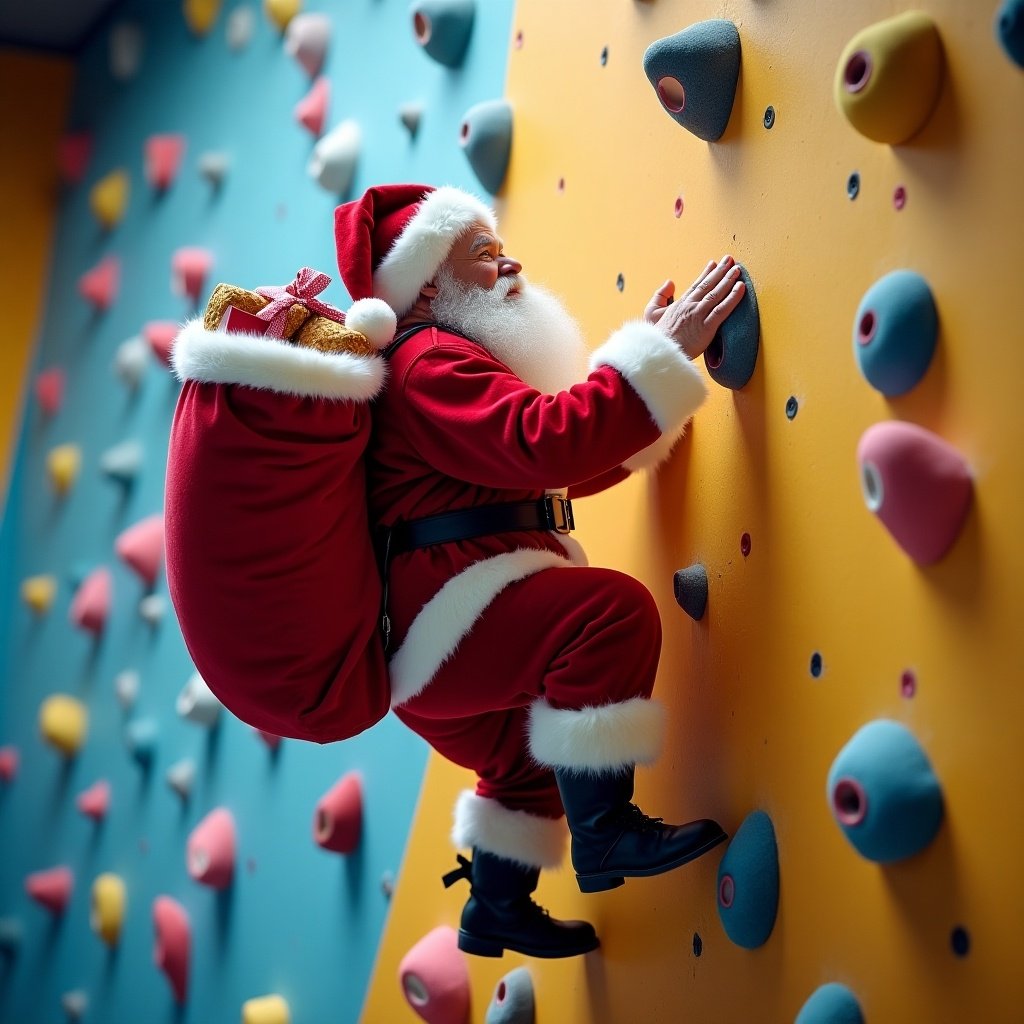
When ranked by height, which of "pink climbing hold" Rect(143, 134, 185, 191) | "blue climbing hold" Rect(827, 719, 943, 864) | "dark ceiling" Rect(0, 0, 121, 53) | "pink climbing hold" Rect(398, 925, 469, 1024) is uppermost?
"dark ceiling" Rect(0, 0, 121, 53)

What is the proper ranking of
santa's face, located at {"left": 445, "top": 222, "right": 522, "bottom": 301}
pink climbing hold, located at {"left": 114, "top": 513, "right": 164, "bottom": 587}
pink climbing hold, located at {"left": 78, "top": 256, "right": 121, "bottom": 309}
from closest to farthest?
santa's face, located at {"left": 445, "top": 222, "right": 522, "bottom": 301} < pink climbing hold, located at {"left": 114, "top": 513, "right": 164, "bottom": 587} < pink climbing hold, located at {"left": 78, "top": 256, "right": 121, "bottom": 309}

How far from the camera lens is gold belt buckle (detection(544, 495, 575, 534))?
142 centimetres

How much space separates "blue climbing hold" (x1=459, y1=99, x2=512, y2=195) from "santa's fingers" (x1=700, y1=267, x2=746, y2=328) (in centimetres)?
61

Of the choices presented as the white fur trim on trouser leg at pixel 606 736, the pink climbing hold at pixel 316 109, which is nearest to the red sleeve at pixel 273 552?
the white fur trim on trouser leg at pixel 606 736

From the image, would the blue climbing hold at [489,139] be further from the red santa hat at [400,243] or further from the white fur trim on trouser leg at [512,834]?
the white fur trim on trouser leg at [512,834]

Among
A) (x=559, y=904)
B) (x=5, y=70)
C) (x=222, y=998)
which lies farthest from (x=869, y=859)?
(x=5, y=70)

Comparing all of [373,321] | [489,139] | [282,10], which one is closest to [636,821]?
[373,321]

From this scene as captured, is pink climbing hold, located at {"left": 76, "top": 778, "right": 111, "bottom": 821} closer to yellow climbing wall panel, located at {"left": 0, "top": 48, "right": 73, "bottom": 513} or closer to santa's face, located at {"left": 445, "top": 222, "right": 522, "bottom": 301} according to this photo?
yellow climbing wall panel, located at {"left": 0, "top": 48, "right": 73, "bottom": 513}

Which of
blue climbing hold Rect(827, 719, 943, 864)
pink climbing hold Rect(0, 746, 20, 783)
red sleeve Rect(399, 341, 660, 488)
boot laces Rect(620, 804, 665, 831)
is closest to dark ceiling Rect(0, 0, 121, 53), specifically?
pink climbing hold Rect(0, 746, 20, 783)

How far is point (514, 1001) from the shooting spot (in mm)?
1631

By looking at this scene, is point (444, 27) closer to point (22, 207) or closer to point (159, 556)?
point (159, 556)

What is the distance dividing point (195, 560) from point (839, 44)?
0.78 m

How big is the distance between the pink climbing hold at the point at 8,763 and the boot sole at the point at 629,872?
2005 mm

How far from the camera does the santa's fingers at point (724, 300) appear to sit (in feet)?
4.32
